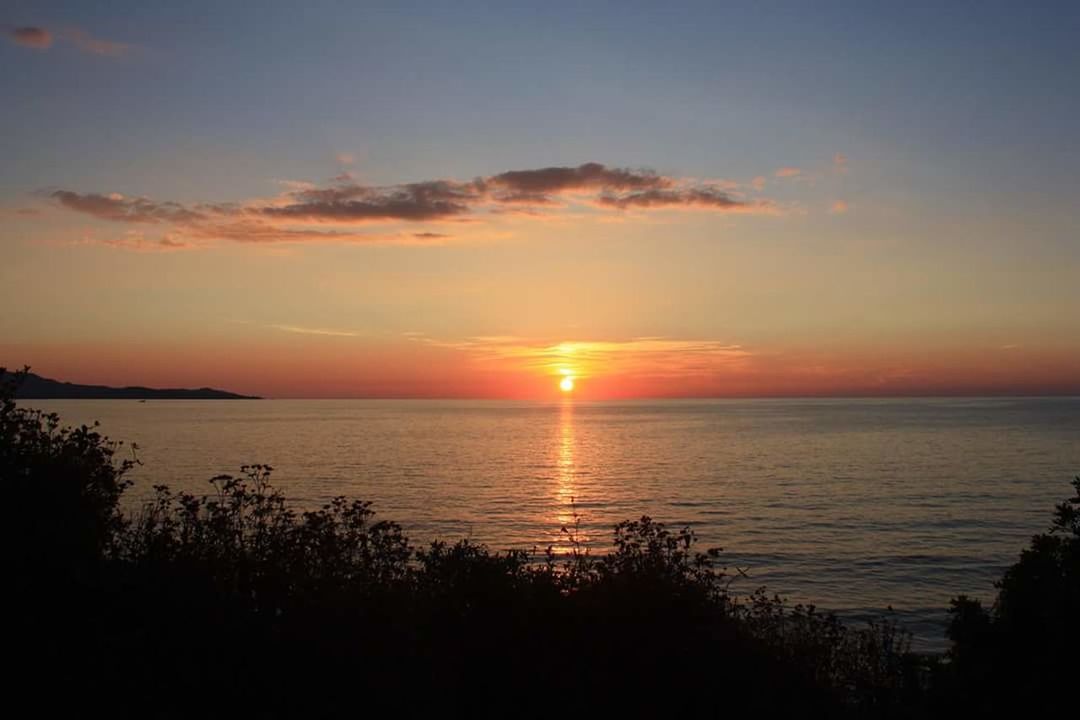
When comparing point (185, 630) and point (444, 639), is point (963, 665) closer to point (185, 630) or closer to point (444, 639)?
point (444, 639)

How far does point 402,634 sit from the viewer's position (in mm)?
8211

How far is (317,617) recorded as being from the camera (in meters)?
8.31

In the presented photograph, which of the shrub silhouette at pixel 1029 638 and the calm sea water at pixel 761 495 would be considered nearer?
the shrub silhouette at pixel 1029 638

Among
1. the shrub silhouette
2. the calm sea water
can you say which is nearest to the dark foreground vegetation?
the shrub silhouette

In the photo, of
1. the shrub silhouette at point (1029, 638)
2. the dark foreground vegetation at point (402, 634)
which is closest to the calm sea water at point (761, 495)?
the dark foreground vegetation at point (402, 634)

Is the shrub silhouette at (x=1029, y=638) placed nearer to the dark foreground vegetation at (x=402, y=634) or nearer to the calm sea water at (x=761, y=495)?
the dark foreground vegetation at (x=402, y=634)

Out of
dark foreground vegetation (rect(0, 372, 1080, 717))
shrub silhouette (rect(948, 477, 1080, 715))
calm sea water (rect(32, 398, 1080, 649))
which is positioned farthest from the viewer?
calm sea water (rect(32, 398, 1080, 649))

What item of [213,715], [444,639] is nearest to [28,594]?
[213,715]

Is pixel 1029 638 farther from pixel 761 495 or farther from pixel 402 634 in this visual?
pixel 761 495

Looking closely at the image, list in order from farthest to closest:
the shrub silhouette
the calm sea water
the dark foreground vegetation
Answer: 1. the calm sea water
2. the shrub silhouette
3. the dark foreground vegetation

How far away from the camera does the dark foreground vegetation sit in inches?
290

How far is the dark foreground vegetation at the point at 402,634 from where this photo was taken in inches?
290

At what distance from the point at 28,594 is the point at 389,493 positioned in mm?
42952

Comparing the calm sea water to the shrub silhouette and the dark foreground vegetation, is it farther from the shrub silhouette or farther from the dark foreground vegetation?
the shrub silhouette
